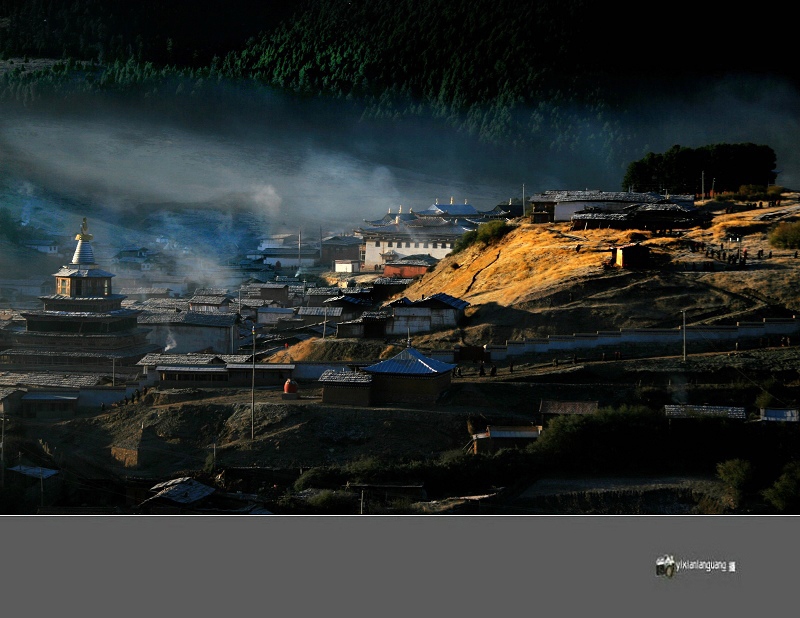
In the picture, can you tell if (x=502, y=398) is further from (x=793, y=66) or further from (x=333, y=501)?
(x=793, y=66)

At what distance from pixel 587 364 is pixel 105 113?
3233cm

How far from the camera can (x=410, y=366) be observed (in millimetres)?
15094

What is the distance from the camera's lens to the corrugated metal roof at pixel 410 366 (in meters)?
15.0

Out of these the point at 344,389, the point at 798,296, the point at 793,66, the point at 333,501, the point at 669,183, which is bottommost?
the point at 333,501

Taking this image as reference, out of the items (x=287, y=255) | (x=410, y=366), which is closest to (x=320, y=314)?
(x=410, y=366)

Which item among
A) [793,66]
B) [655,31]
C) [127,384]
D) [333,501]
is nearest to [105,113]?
[655,31]

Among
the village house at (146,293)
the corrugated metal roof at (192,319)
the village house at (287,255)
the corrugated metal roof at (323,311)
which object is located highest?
the village house at (287,255)

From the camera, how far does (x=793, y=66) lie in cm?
3372

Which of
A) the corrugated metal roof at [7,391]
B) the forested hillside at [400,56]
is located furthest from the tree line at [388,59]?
the corrugated metal roof at [7,391]

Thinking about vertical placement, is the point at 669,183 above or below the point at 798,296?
above

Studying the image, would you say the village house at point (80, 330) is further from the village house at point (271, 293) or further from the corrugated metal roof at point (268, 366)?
the village house at point (271, 293)

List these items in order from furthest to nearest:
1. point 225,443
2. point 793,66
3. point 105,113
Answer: point 105,113 < point 793,66 < point 225,443

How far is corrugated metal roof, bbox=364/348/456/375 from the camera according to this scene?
1497cm

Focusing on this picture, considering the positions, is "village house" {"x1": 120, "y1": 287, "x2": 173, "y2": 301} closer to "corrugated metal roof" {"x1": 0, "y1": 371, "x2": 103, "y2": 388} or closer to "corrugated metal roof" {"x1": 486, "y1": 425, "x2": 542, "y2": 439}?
"corrugated metal roof" {"x1": 0, "y1": 371, "x2": 103, "y2": 388}
